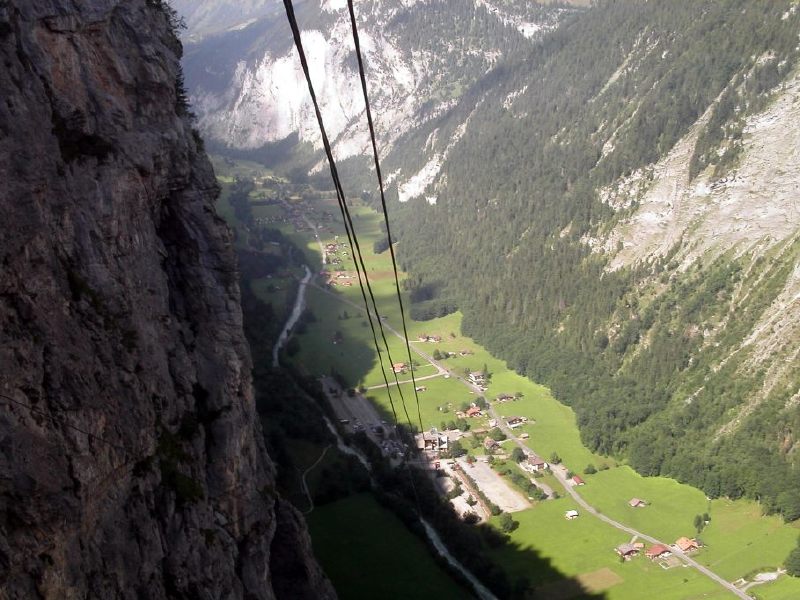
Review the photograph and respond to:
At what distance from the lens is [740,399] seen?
8681 centimetres

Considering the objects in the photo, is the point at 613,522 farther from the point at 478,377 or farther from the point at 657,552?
the point at 478,377

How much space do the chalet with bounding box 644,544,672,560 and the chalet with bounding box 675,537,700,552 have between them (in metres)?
1.26

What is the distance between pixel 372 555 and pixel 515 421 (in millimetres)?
39827

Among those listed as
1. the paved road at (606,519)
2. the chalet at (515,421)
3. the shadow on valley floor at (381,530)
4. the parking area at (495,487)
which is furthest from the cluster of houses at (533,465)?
the shadow on valley floor at (381,530)

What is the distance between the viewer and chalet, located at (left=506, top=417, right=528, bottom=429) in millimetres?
95062

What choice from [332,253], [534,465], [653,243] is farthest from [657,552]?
[332,253]

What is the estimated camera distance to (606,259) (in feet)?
396

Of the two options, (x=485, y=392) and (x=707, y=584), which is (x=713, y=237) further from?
(x=707, y=584)

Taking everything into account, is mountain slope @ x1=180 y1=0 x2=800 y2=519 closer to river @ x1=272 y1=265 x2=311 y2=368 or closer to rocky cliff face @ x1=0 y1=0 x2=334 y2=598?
river @ x1=272 y1=265 x2=311 y2=368

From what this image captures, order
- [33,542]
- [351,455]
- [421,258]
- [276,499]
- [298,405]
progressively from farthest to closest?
1. [421,258]
2. [298,405]
3. [351,455]
4. [276,499]
5. [33,542]

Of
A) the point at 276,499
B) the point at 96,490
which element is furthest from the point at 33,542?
the point at 276,499

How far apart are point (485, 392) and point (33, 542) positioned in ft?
288

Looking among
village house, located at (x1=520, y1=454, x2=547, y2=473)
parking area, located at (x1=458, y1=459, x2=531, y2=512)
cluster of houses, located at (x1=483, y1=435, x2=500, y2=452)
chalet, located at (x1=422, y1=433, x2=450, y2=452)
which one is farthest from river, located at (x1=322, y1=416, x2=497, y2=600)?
village house, located at (x1=520, y1=454, x2=547, y2=473)

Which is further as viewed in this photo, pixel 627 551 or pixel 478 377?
pixel 478 377
